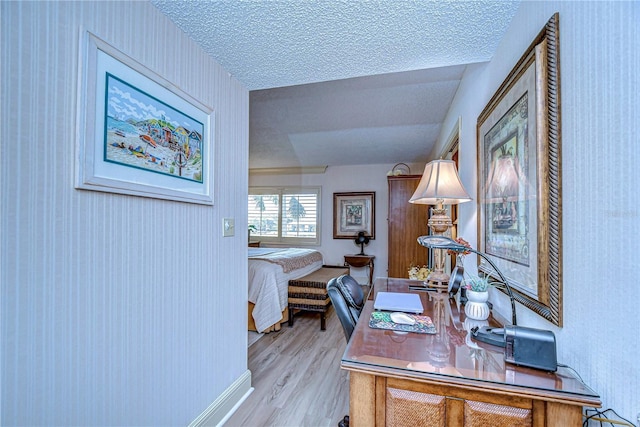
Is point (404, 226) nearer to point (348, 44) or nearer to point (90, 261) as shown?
point (348, 44)

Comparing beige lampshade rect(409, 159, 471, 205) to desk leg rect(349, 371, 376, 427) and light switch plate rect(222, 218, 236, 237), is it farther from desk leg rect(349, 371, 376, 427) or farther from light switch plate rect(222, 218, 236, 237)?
light switch plate rect(222, 218, 236, 237)

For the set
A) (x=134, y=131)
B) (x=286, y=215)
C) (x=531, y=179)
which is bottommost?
(x=286, y=215)

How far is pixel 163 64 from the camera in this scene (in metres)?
1.27

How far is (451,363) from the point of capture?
2.65ft

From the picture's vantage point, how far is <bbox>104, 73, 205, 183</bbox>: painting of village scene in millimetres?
1036

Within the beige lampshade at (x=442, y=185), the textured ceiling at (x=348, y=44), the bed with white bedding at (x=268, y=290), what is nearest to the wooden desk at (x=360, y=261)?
the bed with white bedding at (x=268, y=290)

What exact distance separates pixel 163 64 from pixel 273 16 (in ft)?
1.84

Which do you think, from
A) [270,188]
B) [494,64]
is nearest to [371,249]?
[270,188]

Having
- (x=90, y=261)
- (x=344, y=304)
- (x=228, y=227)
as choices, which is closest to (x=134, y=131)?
(x=90, y=261)

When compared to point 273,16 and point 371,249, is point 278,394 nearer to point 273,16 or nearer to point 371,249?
point 273,16

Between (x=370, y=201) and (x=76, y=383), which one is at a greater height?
(x=370, y=201)

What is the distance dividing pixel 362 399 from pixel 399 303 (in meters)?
0.60

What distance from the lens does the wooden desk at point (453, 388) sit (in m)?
0.69

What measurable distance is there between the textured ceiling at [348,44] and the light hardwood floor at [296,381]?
2157 millimetres
